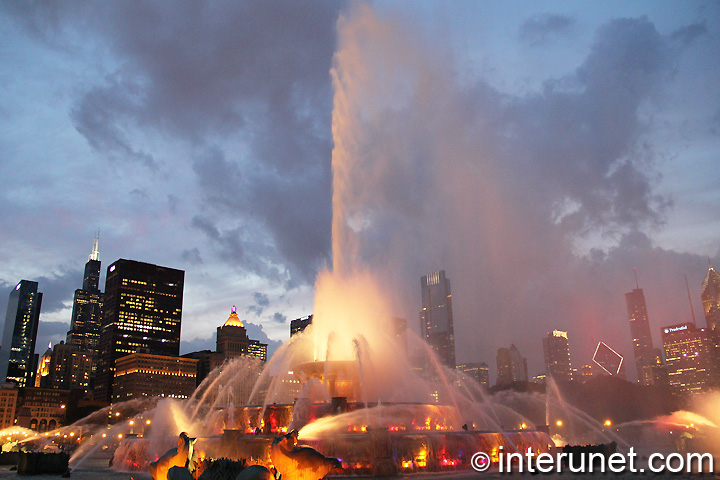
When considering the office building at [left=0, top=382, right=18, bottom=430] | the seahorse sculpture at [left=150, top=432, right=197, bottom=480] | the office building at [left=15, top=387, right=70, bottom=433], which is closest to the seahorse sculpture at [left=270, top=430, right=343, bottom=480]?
the seahorse sculpture at [left=150, top=432, right=197, bottom=480]

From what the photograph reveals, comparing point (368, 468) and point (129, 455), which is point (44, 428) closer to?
point (129, 455)

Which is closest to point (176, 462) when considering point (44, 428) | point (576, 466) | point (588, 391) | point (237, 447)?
point (237, 447)

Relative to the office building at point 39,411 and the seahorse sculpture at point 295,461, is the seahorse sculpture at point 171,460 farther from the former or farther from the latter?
the office building at point 39,411

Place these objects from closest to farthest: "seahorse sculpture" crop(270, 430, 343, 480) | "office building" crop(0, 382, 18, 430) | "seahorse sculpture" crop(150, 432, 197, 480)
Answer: "seahorse sculpture" crop(270, 430, 343, 480), "seahorse sculpture" crop(150, 432, 197, 480), "office building" crop(0, 382, 18, 430)

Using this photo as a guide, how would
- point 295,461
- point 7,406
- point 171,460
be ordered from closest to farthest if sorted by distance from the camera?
point 295,461 < point 171,460 < point 7,406

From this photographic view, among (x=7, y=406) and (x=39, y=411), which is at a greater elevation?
(x=7, y=406)

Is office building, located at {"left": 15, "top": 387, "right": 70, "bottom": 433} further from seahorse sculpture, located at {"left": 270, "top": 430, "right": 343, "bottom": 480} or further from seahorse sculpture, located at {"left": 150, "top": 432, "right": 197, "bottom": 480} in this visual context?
seahorse sculpture, located at {"left": 270, "top": 430, "right": 343, "bottom": 480}

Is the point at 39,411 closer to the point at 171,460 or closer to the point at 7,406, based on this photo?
the point at 7,406

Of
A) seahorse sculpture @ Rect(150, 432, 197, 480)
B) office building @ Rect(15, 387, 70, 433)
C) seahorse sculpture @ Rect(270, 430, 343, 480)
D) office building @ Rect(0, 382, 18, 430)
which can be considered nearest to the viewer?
seahorse sculpture @ Rect(270, 430, 343, 480)

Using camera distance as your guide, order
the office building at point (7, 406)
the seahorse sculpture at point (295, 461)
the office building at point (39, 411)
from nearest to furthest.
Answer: the seahorse sculpture at point (295, 461)
the office building at point (7, 406)
the office building at point (39, 411)

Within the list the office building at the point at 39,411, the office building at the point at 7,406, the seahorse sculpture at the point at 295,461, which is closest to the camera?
the seahorse sculpture at the point at 295,461

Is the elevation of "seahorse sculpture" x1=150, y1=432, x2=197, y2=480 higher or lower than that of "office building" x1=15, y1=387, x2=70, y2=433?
lower

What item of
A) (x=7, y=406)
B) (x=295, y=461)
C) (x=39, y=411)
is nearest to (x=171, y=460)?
(x=295, y=461)

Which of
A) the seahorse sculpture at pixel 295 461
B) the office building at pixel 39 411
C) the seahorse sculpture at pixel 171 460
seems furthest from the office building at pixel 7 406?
the seahorse sculpture at pixel 295 461
